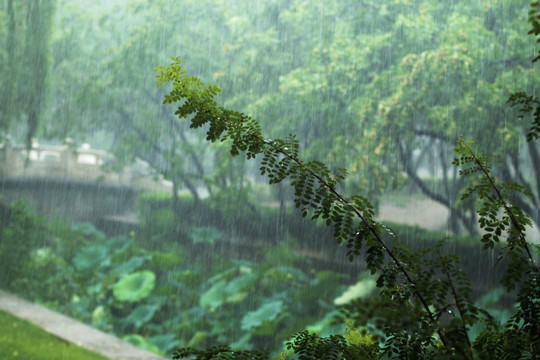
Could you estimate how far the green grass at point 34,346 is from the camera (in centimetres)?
343

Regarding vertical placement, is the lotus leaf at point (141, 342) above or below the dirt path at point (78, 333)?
below

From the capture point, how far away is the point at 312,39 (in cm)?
394

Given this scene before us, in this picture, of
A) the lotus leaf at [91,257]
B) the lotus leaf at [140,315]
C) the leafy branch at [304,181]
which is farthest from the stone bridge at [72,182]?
the leafy branch at [304,181]

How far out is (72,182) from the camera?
4.88 metres

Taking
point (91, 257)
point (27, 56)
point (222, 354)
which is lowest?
point (91, 257)

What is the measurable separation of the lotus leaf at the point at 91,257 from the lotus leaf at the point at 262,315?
1378 mm

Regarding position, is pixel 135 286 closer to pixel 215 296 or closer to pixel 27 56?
pixel 215 296

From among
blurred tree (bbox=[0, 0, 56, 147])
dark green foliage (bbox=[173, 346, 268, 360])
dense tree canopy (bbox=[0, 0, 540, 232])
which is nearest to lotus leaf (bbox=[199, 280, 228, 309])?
dense tree canopy (bbox=[0, 0, 540, 232])

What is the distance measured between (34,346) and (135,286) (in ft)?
3.14

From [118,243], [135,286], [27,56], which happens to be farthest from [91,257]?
[27,56]

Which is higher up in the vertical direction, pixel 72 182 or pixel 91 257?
pixel 72 182

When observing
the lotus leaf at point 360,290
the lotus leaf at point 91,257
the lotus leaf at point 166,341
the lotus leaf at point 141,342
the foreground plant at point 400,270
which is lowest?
the lotus leaf at point 141,342

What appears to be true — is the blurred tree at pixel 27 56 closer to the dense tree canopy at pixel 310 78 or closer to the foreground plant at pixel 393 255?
the dense tree canopy at pixel 310 78

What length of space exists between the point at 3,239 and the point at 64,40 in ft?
5.85
